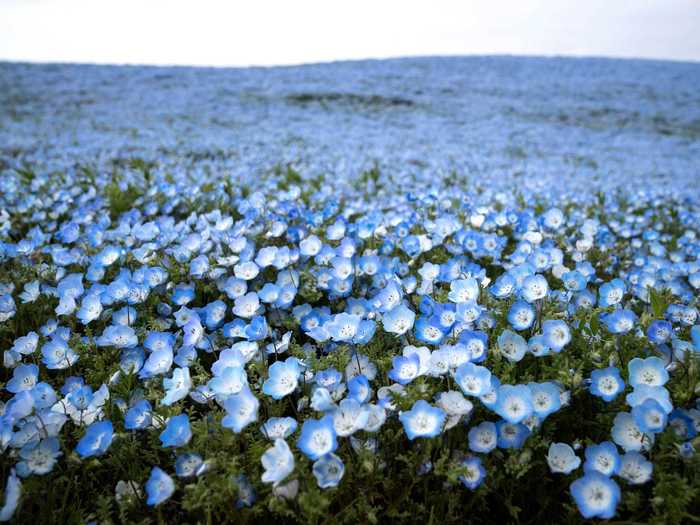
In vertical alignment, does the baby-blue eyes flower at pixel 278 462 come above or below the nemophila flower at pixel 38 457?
above

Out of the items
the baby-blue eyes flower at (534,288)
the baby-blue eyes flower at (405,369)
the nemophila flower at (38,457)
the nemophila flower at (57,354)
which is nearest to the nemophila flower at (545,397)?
the baby-blue eyes flower at (405,369)

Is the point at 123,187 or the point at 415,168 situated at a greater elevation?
the point at 123,187

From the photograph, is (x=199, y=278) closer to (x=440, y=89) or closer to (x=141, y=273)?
(x=141, y=273)

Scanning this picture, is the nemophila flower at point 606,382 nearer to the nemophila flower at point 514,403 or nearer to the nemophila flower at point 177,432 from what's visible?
the nemophila flower at point 514,403

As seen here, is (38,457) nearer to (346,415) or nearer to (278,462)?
(278,462)

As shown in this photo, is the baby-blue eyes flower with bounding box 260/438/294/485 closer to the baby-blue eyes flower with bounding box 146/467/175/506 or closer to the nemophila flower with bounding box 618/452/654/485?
the baby-blue eyes flower with bounding box 146/467/175/506

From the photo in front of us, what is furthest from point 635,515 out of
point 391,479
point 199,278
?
point 199,278
